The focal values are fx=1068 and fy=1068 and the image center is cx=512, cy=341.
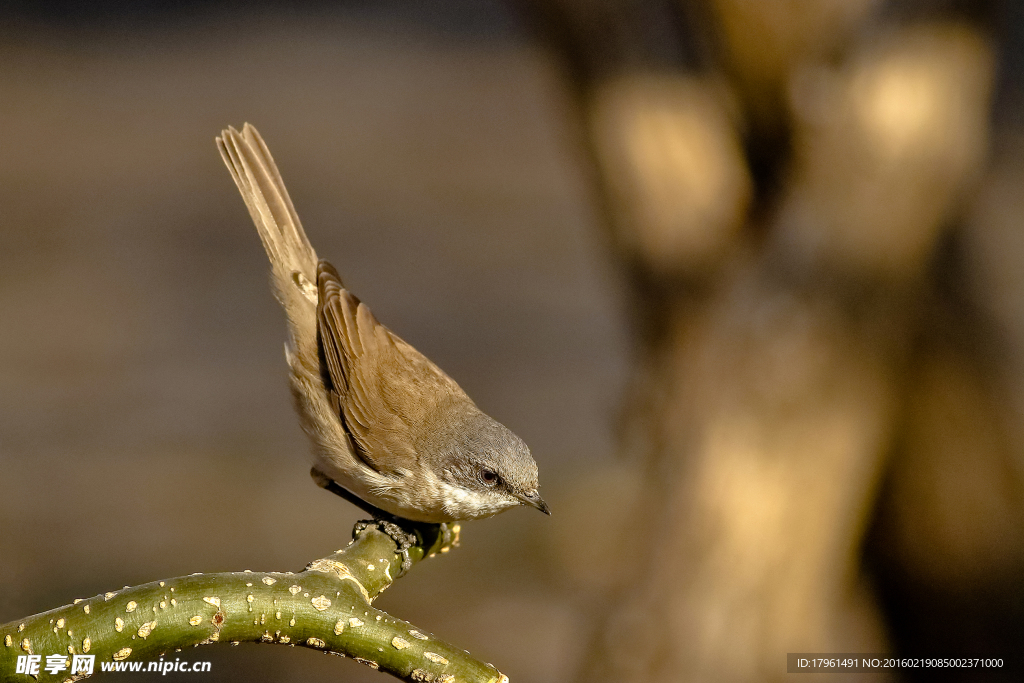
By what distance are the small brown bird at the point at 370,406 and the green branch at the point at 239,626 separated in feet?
3.51

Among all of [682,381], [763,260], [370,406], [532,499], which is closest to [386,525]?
[532,499]

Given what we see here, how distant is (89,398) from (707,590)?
25.0 ft

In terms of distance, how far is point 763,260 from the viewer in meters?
6.17

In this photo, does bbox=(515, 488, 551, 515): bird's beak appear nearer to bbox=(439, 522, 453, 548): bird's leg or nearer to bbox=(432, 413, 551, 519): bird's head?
bbox=(432, 413, 551, 519): bird's head

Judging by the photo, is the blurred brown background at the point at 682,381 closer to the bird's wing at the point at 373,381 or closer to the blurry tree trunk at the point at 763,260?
the blurry tree trunk at the point at 763,260

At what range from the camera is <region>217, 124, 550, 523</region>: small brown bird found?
334cm

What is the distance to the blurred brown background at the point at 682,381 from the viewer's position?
600 cm

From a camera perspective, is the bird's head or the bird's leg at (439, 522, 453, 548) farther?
the bird's leg at (439, 522, 453, 548)

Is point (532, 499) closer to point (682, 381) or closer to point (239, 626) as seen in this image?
point (239, 626)

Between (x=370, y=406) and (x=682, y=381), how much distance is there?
10.0 ft

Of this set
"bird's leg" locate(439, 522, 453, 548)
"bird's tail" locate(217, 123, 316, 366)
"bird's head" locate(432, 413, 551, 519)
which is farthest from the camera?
"bird's tail" locate(217, 123, 316, 366)

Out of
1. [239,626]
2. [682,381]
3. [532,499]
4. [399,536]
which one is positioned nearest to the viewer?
[239,626]

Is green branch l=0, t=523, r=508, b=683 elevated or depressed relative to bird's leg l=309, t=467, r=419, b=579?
depressed

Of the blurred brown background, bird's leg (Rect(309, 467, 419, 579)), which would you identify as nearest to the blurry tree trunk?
the blurred brown background
